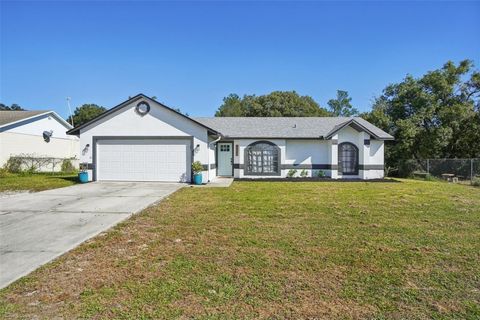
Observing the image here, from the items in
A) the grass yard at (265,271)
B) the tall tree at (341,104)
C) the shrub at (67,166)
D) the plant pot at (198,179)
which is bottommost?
the grass yard at (265,271)

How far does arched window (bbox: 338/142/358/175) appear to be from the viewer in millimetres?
19766

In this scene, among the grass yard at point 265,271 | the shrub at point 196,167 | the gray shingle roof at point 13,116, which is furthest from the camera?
the gray shingle roof at point 13,116

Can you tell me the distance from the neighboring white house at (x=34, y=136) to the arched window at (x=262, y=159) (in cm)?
1487

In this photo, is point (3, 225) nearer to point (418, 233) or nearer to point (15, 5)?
point (15, 5)

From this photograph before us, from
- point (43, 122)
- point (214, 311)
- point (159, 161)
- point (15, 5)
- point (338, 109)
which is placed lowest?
point (214, 311)

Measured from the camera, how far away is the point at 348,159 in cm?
1986

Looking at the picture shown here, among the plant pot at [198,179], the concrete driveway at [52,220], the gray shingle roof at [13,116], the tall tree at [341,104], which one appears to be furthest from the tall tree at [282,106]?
the concrete driveway at [52,220]

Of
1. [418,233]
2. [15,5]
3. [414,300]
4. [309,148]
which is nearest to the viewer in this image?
[414,300]

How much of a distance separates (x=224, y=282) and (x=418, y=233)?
4526mm

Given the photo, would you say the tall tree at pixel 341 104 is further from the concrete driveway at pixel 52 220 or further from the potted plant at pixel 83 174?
the concrete driveway at pixel 52 220

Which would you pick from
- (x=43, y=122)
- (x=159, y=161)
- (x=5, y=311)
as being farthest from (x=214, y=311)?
(x=43, y=122)

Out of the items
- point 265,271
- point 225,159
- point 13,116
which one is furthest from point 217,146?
point 13,116

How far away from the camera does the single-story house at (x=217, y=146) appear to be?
54.4ft

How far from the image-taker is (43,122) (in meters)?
26.0
